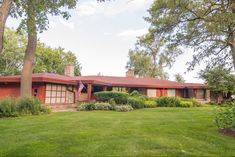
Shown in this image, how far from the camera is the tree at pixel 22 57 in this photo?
36.1 m

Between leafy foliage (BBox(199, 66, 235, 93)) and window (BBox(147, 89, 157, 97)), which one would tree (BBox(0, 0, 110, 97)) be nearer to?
leafy foliage (BBox(199, 66, 235, 93))

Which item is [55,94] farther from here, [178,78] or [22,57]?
[178,78]

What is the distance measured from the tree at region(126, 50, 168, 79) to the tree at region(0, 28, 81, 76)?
12982mm

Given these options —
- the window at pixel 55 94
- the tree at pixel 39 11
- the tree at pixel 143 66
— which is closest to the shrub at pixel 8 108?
the tree at pixel 39 11

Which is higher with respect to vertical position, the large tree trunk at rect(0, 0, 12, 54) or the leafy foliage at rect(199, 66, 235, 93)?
the large tree trunk at rect(0, 0, 12, 54)

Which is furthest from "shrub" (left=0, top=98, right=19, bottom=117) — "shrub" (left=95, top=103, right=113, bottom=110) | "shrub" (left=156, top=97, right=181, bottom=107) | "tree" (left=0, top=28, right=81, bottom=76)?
"tree" (left=0, top=28, right=81, bottom=76)

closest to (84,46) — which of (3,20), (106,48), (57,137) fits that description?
(106,48)

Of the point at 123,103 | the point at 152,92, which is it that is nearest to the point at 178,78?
the point at 152,92

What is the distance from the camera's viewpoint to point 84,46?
2769cm

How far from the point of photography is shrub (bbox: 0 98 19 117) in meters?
12.5

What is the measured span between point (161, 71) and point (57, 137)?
4224cm

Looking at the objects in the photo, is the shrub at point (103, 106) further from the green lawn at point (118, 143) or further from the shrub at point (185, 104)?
the green lawn at point (118, 143)

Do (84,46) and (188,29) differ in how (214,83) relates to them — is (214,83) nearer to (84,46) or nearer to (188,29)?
(188,29)

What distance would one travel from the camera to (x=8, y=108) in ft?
41.5
